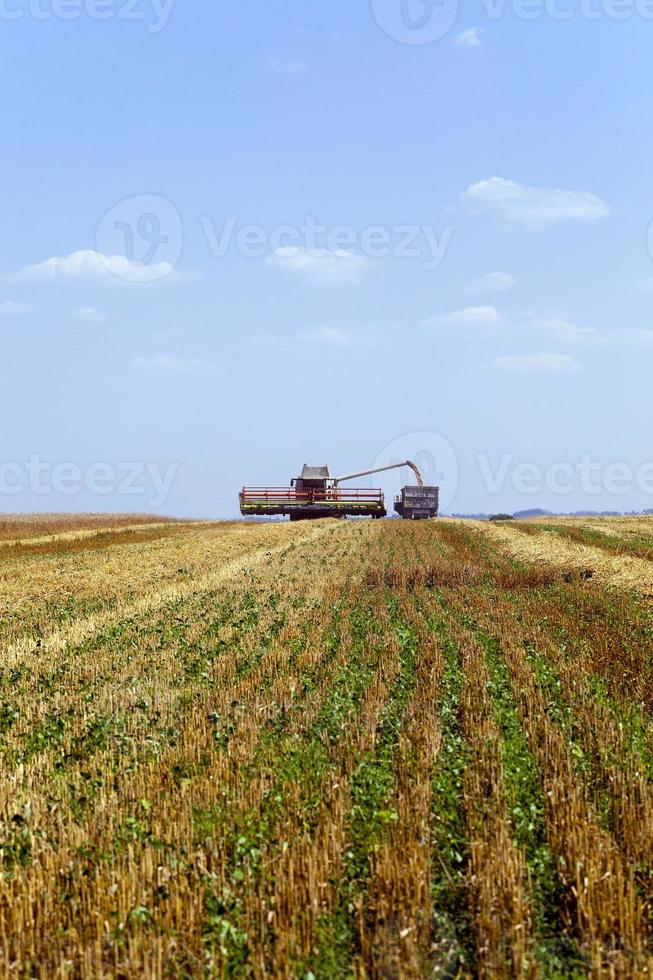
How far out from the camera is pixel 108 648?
1319 cm

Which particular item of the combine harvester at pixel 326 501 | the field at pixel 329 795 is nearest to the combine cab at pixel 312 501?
the combine harvester at pixel 326 501

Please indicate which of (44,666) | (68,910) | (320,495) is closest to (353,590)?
(44,666)

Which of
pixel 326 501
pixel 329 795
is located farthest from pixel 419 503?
pixel 329 795

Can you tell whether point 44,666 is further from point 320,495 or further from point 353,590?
point 320,495

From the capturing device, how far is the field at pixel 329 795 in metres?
4.93

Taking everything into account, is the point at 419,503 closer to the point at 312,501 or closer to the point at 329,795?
the point at 312,501

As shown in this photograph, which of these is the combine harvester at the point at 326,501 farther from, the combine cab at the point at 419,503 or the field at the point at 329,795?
the field at the point at 329,795

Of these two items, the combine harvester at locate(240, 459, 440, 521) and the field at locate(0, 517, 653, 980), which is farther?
the combine harvester at locate(240, 459, 440, 521)

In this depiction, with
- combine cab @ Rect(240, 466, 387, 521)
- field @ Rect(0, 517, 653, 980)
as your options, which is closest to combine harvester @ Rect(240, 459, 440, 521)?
combine cab @ Rect(240, 466, 387, 521)

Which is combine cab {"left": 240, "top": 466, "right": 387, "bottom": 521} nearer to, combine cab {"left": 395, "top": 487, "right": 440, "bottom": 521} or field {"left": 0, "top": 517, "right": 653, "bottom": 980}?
combine cab {"left": 395, "top": 487, "right": 440, "bottom": 521}

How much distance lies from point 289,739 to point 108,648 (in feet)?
19.0

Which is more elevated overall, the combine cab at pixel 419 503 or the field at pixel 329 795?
the combine cab at pixel 419 503

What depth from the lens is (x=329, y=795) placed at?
676 cm

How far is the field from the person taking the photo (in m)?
4.93
